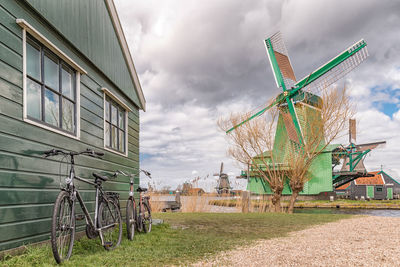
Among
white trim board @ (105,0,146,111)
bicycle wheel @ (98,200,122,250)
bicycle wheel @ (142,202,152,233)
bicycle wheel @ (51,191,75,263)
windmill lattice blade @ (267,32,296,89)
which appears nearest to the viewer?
bicycle wheel @ (51,191,75,263)

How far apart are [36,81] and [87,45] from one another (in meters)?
1.84

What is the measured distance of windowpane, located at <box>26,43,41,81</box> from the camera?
13.3 feet

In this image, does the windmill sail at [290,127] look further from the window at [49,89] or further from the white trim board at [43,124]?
the window at [49,89]

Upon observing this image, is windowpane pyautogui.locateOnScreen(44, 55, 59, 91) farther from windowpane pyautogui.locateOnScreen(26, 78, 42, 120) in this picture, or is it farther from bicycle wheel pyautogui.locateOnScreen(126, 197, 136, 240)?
bicycle wheel pyautogui.locateOnScreen(126, 197, 136, 240)

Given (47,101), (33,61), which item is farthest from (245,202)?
(33,61)

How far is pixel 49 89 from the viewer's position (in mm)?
4410

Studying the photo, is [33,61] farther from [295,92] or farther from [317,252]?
[295,92]

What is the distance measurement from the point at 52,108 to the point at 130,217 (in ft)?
7.12

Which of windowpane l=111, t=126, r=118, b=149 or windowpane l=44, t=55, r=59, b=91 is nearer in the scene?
windowpane l=44, t=55, r=59, b=91

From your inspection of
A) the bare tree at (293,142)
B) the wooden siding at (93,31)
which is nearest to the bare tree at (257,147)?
the bare tree at (293,142)

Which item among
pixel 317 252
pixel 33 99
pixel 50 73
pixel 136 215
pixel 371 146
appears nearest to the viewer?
pixel 33 99

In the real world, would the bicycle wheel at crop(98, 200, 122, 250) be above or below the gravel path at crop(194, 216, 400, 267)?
above

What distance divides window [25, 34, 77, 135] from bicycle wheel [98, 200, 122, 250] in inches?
49.9

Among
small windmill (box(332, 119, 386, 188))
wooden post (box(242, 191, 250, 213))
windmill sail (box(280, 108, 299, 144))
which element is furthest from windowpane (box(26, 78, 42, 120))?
small windmill (box(332, 119, 386, 188))
